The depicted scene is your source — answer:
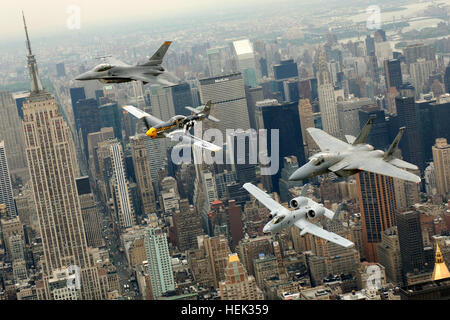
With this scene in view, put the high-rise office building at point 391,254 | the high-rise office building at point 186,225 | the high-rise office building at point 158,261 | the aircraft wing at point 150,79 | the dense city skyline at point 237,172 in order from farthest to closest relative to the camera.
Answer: the high-rise office building at point 186,225 → the high-rise office building at point 158,261 → the high-rise office building at point 391,254 → the dense city skyline at point 237,172 → the aircraft wing at point 150,79

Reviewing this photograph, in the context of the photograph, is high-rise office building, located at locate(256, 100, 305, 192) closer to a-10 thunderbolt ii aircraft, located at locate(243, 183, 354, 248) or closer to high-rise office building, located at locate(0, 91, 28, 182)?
high-rise office building, located at locate(0, 91, 28, 182)

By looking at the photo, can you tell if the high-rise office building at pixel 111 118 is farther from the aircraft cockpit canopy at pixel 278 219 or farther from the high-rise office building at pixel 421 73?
the high-rise office building at pixel 421 73

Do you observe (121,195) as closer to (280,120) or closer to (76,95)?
(76,95)

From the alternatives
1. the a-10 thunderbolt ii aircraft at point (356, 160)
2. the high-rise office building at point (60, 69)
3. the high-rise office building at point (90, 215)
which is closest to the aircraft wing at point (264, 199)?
the a-10 thunderbolt ii aircraft at point (356, 160)

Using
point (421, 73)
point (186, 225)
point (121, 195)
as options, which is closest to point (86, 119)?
point (121, 195)

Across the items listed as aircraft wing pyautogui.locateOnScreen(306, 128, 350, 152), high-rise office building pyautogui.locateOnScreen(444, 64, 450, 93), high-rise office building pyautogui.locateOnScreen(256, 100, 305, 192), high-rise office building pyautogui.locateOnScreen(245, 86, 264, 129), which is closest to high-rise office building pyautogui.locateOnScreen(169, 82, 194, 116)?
high-rise office building pyautogui.locateOnScreen(256, 100, 305, 192)

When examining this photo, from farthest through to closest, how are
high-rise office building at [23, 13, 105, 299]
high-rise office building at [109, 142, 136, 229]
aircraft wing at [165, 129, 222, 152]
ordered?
high-rise office building at [23, 13, 105, 299], high-rise office building at [109, 142, 136, 229], aircraft wing at [165, 129, 222, 152]
